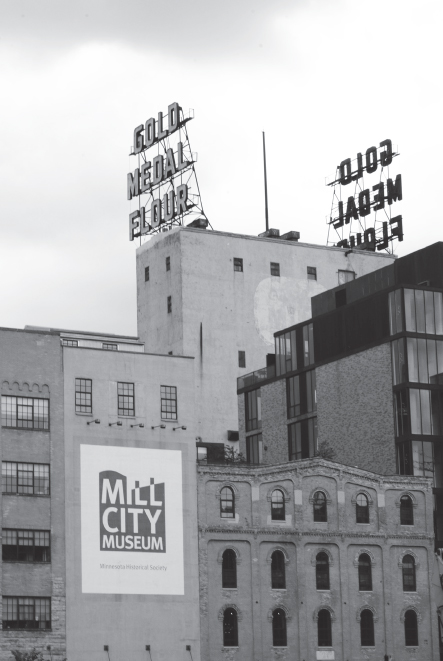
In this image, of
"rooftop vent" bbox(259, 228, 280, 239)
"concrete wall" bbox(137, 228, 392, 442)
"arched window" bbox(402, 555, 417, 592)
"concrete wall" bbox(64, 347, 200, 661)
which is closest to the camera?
"concrete wall" bbox(64, 347, 200, 661)

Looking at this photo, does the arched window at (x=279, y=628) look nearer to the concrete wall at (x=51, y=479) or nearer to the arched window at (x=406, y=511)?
the arched window at (x=406, y=511)

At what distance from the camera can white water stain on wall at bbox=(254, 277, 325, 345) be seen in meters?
139

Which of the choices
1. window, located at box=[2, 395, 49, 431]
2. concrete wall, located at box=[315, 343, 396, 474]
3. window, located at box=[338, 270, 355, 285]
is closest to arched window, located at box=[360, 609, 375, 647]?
concrete wall, located at box=[315, 343, 396, 474]

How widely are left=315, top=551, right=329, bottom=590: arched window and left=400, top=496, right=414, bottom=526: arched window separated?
268 inches

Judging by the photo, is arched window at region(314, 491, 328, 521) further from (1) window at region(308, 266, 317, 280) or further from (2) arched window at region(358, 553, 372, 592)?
(1) window at region(308, 266, 317, 280)

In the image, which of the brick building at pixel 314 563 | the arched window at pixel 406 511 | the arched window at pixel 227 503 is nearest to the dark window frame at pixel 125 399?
the brick building at pixel 314 563

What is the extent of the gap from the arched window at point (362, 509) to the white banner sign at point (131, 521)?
13.6 metres

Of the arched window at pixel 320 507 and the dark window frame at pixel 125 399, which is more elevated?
the dark window frame at pixel 125 399

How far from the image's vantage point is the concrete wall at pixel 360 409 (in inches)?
4309

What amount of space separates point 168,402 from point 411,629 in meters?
23.4

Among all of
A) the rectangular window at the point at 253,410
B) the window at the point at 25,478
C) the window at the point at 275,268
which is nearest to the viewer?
the window at the point at 25,478

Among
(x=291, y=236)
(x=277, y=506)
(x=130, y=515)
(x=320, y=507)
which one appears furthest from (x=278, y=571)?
(x=291, y=236)

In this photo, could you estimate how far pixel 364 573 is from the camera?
A: 9856 centimetres

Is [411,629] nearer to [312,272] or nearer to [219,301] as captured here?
[219,301]
